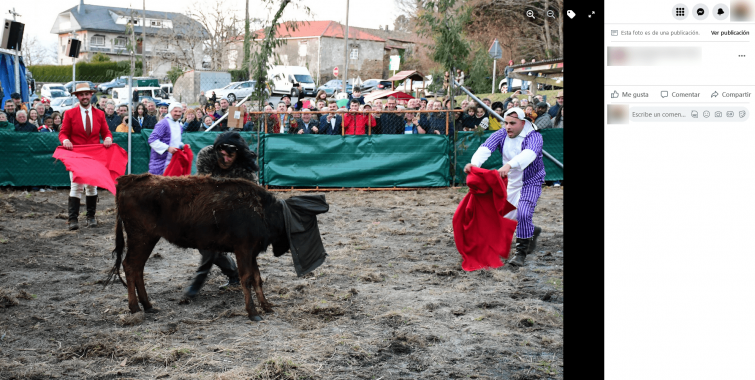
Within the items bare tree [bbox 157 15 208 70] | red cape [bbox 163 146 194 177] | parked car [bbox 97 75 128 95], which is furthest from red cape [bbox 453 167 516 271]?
bare tree [bbox 157 15 208 70]

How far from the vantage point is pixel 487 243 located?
22.1 ft

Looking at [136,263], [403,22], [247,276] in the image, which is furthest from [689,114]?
[403,22]

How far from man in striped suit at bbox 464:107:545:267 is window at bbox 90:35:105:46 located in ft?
269

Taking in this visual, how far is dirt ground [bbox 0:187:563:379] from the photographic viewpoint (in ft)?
12.7

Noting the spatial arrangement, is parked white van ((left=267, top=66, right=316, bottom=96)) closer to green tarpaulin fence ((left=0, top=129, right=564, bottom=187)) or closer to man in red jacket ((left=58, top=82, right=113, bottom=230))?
green tarpaulin fence ((left=0, top=129, right=564, bottom=187))

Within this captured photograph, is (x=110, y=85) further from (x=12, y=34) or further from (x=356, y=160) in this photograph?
(x=356, y=160)

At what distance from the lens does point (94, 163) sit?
836cm

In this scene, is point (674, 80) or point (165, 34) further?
point (165, 34)

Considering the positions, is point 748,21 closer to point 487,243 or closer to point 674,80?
point 674,80

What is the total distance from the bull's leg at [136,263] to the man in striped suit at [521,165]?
11.8ft

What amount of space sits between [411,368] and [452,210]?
7.08m

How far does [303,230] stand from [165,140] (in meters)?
4.06

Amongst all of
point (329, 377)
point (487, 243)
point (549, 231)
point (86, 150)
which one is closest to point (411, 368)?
point (329, 377)

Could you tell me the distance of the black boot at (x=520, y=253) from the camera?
6824 mm
